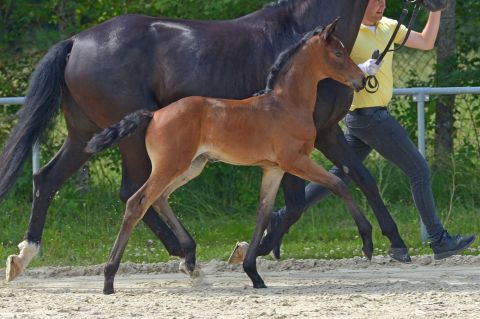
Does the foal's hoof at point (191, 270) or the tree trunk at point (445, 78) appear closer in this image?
the foal's hoof at point (191, 270)

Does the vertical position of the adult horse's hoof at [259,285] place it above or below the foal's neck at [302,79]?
below

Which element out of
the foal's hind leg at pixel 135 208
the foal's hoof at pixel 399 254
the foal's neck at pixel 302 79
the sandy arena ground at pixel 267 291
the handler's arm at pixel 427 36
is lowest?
→ the sandy arena ground at pixel 267 291

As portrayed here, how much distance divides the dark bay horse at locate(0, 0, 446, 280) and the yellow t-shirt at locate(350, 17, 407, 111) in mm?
288

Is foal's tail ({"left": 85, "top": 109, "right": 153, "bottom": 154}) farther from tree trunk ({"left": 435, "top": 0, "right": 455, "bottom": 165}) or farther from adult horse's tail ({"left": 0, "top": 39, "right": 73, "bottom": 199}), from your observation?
tree trunk ({"left": 435, "top": 0, "right": 455, "bottom": 165})

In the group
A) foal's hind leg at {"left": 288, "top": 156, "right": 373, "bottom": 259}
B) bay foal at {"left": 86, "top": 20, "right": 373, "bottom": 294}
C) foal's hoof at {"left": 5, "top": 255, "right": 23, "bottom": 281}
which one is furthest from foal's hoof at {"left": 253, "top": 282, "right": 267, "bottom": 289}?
foal's hoof at {"left": 5, "top": 255, "right": 23, "bottom": 281}

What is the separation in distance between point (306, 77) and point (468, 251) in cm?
224

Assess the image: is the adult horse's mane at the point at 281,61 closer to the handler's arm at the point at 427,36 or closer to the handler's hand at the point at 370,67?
the handler's hand at the point at 370,67

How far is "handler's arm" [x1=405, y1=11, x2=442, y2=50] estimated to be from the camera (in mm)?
8211

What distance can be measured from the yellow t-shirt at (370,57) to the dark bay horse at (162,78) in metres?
0.29

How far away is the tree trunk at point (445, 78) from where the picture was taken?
1075 centimetres

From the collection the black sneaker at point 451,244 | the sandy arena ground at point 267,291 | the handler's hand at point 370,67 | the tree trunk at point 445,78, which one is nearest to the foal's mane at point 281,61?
the handler's hand at point 370,67

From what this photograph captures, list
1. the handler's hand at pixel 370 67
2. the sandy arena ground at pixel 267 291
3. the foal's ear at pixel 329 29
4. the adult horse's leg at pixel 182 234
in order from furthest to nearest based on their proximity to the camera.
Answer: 1. the handler's hand at pixel 370 67
2. the adult horse's leg at pixel 182 234
3. the foal's ear at pixel 329 29
4. the sandy arena ground at pixel 267 291

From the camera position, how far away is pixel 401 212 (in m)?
10.2

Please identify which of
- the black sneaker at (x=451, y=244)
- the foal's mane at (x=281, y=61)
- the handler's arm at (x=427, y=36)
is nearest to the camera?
the foal's mane at (x=281, y=61)
